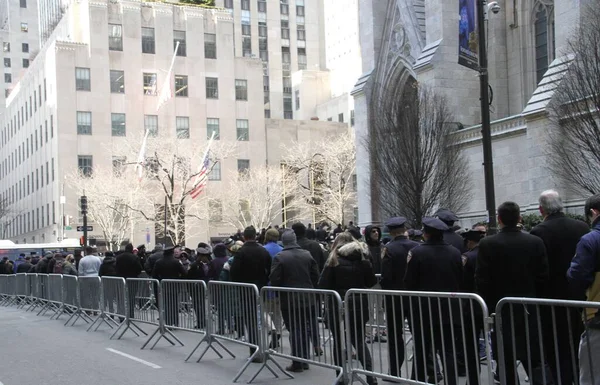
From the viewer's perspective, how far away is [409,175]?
27.2 m

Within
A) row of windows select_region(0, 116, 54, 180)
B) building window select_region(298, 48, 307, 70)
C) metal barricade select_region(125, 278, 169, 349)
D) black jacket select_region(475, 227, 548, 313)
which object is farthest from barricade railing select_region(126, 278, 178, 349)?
building window select_region(298, 48, 307, 70)

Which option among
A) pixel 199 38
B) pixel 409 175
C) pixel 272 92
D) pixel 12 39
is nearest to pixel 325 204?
pixel 199 38

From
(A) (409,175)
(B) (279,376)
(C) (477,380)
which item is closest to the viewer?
(C) (477,380)

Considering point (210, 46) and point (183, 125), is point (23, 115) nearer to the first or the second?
point (183, 125)

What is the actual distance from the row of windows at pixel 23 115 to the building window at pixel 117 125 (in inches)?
298

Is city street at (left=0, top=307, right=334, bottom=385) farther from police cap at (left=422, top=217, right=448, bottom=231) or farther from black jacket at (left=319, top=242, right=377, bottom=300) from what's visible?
police cap at (left=422, top=217, right=448, bottom=231)

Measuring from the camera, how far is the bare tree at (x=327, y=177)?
64.0m

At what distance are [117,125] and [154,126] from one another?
3.20 m

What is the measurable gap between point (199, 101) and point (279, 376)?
203 feet

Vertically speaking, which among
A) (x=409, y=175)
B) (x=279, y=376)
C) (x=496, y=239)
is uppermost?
(x=409, y=175)

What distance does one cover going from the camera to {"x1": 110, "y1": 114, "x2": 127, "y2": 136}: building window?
2643 inches

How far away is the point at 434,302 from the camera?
7.11 meters

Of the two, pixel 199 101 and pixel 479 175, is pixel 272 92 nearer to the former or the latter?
pixel 199 101

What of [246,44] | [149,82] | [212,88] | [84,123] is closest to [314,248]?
[84,123]
